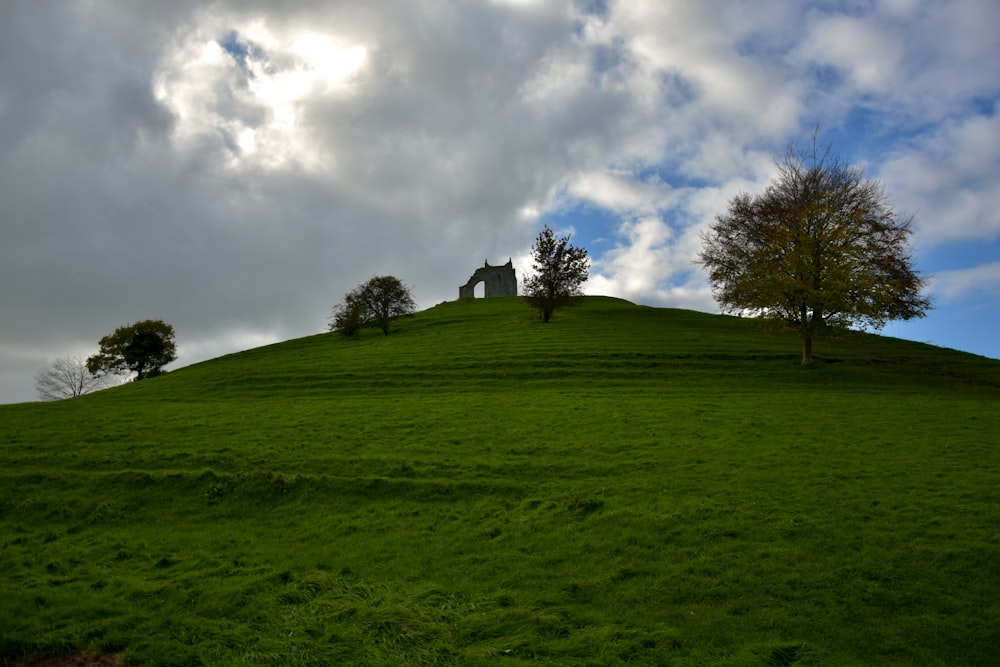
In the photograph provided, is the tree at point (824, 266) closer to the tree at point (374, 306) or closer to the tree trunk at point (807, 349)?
the tree trunk at point (807, 349)

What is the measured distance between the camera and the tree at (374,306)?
58250mm

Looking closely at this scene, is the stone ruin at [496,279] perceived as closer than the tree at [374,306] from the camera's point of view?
No

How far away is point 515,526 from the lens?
1612cm

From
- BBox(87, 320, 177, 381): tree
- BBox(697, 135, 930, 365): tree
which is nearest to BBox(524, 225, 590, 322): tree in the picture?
BBox(697, 135, 930, 365): tree

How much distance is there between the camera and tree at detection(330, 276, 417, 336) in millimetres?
58250

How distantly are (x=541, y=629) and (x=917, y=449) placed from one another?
17.9 metres

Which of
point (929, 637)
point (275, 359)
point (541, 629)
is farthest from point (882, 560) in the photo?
point (275, 359)

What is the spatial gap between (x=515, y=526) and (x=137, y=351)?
62.1 meters

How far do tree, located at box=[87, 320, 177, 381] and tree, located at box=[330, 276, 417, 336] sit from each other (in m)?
21.2

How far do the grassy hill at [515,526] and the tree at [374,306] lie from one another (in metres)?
24.2

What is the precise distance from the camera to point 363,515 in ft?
58.0

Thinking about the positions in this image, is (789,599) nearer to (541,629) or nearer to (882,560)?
(882,560)

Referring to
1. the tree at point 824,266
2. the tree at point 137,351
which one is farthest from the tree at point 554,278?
the tree at point 137,351

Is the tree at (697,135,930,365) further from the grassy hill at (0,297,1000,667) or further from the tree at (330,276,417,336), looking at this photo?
the tree at (330,276,417,336)
